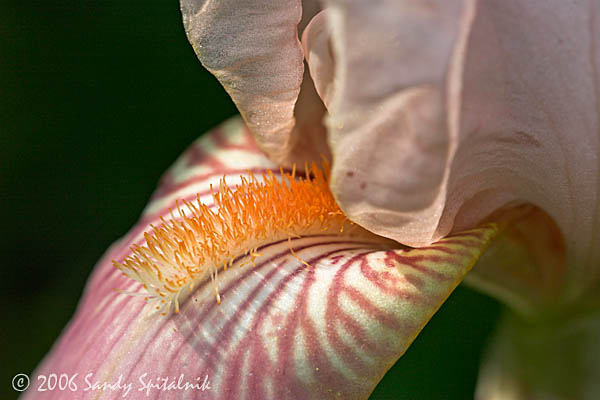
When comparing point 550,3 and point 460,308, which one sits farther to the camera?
point 460,308

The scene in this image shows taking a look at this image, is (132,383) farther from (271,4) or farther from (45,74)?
(45,74)

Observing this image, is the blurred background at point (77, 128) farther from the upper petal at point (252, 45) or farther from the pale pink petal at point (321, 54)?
the pale pink petal at point (321, 54)

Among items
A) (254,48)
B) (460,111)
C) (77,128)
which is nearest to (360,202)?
(460,111)

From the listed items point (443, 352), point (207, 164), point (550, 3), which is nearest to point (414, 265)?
point (550, 3)

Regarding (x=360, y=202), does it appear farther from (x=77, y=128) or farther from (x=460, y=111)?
(x=77, y=128)

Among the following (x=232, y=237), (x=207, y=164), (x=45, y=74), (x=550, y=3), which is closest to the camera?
(x=550, y=3)

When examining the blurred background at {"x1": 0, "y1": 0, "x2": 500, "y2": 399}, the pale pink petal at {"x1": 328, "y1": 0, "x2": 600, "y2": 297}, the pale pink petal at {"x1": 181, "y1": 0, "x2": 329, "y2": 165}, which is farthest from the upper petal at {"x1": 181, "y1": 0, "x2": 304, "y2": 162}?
the blurred background at {"x1": 0, "y1": 0, "x2": 500, "y2": 399}
